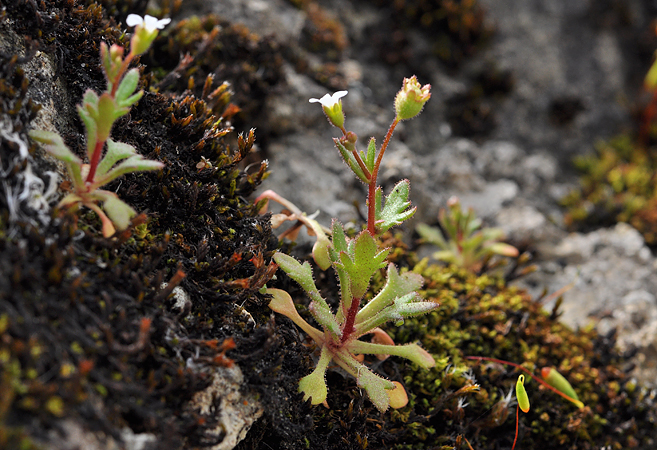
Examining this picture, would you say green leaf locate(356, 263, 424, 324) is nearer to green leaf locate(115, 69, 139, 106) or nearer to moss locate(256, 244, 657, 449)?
moss locate(256, 244, 657, 449)

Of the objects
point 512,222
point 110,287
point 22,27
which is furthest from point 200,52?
point 512,222

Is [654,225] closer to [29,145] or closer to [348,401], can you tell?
[348,401]

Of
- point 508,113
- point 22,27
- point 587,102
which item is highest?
point 587,102

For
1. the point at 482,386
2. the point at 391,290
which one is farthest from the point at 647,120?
the point at 391,290

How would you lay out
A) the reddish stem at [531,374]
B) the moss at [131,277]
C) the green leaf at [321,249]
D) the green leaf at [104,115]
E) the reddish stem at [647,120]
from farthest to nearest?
the reddish stem at [647,120] → the reddish stem at [531,374] → the green leaf at [321,249] → the green leaf at [104,115] → the moss at [131,277]

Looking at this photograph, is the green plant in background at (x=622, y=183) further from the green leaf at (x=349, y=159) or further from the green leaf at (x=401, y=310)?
the green leaf at (x=349, y=159)

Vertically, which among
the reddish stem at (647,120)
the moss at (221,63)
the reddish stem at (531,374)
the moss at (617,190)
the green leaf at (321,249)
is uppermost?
the reddish stem at (647,120)

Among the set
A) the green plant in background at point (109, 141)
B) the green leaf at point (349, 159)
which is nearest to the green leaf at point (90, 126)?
the green plant in background at point (109, 141)

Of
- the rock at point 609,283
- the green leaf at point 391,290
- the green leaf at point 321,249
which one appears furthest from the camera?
the rock at point 609,283
